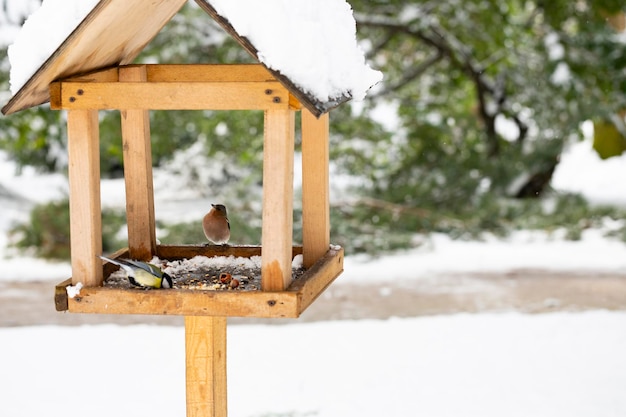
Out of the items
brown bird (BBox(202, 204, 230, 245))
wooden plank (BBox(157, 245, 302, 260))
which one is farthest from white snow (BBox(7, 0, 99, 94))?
wooden plank (BBox(157, 245, 302, 260))

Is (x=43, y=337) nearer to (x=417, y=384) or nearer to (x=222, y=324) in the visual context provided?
(x=417, y=384)

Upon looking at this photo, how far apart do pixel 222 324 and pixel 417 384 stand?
192 cm

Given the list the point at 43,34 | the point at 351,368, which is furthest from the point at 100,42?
the point at 351,368

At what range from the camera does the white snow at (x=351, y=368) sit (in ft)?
12.9

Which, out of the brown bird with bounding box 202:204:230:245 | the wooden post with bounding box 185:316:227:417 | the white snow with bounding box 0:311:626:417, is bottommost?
the white snow with bounding box 0:311:626:417

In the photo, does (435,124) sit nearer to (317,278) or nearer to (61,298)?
(317,278)

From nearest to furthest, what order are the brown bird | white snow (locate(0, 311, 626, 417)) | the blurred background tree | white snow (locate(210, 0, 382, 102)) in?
1. white snow (locate(210, 0, 382, 102))
2. the brown bird
3. white snow (locate(0, 311, 626, 417))
4. the blurred background tree

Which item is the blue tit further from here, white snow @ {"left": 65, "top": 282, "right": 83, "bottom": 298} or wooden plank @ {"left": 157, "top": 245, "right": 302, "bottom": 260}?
wooden plank @ {"left": 157, "top": 245, "right": 302, "bottom": 260}

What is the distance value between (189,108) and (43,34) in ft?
1.19

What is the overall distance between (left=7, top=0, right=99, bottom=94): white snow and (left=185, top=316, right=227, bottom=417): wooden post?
0.78m

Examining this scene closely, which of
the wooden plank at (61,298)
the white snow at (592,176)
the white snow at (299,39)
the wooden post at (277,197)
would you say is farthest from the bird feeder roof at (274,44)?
the white snow at (592,176)

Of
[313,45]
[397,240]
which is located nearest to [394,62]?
[397,240]

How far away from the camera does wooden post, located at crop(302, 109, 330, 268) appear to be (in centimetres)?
258

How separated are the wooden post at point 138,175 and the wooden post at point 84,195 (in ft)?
1.46
